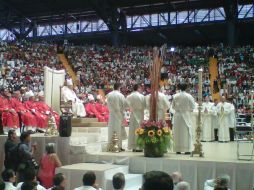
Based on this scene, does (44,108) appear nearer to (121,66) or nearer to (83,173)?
(83,173)

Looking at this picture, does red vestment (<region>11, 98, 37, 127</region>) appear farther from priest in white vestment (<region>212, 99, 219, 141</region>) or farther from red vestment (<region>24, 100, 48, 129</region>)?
priest in white vestment (<region>212, 99, 219, 141</region>)

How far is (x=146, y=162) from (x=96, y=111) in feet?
19.7

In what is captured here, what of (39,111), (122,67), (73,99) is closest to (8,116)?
(39,111)

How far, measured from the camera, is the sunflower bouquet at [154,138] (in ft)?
30.7

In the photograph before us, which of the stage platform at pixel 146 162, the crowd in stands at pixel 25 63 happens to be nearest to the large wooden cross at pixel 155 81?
the stage platform at pixel 146 162

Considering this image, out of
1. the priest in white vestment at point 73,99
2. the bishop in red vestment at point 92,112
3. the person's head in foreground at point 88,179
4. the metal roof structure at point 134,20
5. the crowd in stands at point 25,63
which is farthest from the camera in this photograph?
the metal roof structure at point 134,20

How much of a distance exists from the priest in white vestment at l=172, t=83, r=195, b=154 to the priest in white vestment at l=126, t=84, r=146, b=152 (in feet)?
2.51

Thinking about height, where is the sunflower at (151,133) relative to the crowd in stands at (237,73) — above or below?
below

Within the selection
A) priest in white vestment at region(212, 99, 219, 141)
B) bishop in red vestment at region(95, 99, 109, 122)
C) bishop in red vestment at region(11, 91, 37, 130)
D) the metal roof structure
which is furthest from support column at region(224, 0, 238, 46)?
bishop in red vestment at region(11, 91, 37, 130)

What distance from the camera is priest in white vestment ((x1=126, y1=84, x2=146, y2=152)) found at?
10.5 meters

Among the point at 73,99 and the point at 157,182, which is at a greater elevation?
the point at 73,99

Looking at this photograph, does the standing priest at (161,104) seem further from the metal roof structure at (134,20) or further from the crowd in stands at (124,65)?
the metal roof structure at (134,20)

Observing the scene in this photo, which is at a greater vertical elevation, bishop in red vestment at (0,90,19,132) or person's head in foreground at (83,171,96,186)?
bishop in red vestment at (0,90,19,132)

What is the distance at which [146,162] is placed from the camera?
9.28 meters
